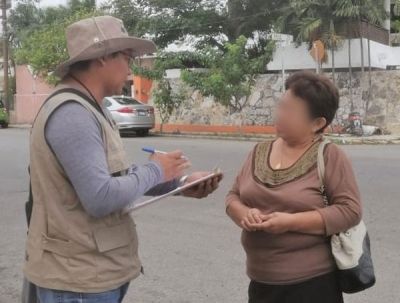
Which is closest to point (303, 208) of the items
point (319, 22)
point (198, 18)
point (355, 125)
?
point (355, 125)

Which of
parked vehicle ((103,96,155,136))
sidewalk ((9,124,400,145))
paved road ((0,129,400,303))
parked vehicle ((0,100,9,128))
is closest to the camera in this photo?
paved road ((0,129,400,303))

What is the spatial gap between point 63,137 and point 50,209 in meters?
0.28

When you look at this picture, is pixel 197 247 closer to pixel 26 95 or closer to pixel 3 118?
pixel 3 118

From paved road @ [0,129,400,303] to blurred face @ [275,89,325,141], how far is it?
2339 millimetres

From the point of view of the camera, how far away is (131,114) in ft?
69.4

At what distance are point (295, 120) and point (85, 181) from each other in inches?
37.6

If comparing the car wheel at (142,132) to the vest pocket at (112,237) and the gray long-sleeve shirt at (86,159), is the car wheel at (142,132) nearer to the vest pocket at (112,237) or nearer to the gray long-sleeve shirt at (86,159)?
the vest pocket at (112,237)

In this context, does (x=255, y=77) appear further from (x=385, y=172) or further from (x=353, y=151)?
(x=385, y=172)

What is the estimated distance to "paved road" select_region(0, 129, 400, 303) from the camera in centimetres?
489

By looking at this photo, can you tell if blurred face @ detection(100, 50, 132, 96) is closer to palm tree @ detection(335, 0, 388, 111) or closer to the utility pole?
palm tree @ detection(335, 0, 388, 111)

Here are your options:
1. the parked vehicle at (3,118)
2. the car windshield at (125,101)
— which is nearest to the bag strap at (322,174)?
the car windshield at (125,101)

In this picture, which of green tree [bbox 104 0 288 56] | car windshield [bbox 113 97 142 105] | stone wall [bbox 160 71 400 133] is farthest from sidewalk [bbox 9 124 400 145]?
green tree [bbox 104 0 288 56]

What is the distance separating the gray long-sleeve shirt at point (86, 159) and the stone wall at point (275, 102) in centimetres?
1820

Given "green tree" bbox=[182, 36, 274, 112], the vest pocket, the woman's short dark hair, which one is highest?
"green tree" bbox=[182, 36, 274, 112]
